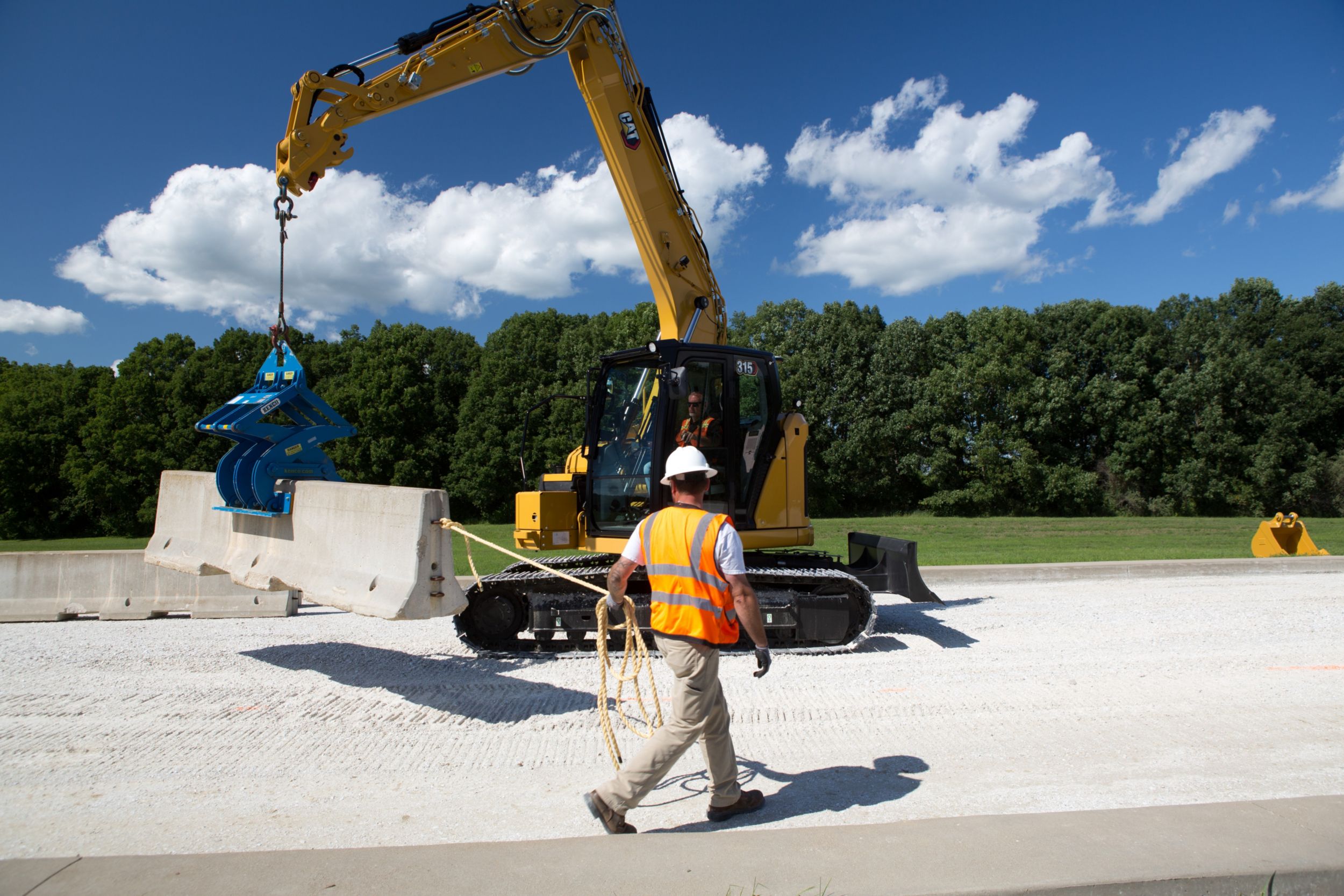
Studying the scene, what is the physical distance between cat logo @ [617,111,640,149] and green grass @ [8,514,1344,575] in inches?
218

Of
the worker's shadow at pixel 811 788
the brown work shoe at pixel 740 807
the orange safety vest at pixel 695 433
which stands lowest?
the worker's shadow at pixel 811 788

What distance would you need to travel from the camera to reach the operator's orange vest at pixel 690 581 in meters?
3.52

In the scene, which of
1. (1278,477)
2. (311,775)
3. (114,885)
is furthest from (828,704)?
(1278,477)

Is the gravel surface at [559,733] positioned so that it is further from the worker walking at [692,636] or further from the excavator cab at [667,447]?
the excavator cab at [667,447]

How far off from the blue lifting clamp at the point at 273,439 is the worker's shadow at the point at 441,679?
1485mm

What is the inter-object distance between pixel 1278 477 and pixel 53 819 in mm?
43034

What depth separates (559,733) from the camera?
4883mm

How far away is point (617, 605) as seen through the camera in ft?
12.7

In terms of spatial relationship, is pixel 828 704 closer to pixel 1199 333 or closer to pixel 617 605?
pixel 617 605

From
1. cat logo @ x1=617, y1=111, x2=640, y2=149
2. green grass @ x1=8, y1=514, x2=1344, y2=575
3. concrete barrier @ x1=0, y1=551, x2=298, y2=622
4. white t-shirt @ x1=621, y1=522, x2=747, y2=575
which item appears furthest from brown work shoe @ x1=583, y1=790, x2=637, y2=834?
green grass @ x1=8, y1=514, x2=1344, y2=575

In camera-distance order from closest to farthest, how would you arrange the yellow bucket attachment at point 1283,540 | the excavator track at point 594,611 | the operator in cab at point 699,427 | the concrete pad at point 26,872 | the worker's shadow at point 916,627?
the concrete pad at point 26,872 < the excavator track at point 594,611 < the operator in cab at point 699,427 < the worker's shadow at point 916,627 < the yellow bucket attachment at point 1283,540

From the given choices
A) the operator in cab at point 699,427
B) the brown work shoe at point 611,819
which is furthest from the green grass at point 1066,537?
the brown work shoe at point 611,819

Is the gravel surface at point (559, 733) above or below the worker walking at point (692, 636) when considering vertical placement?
below

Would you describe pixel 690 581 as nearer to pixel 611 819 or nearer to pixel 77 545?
pixel 611 819
